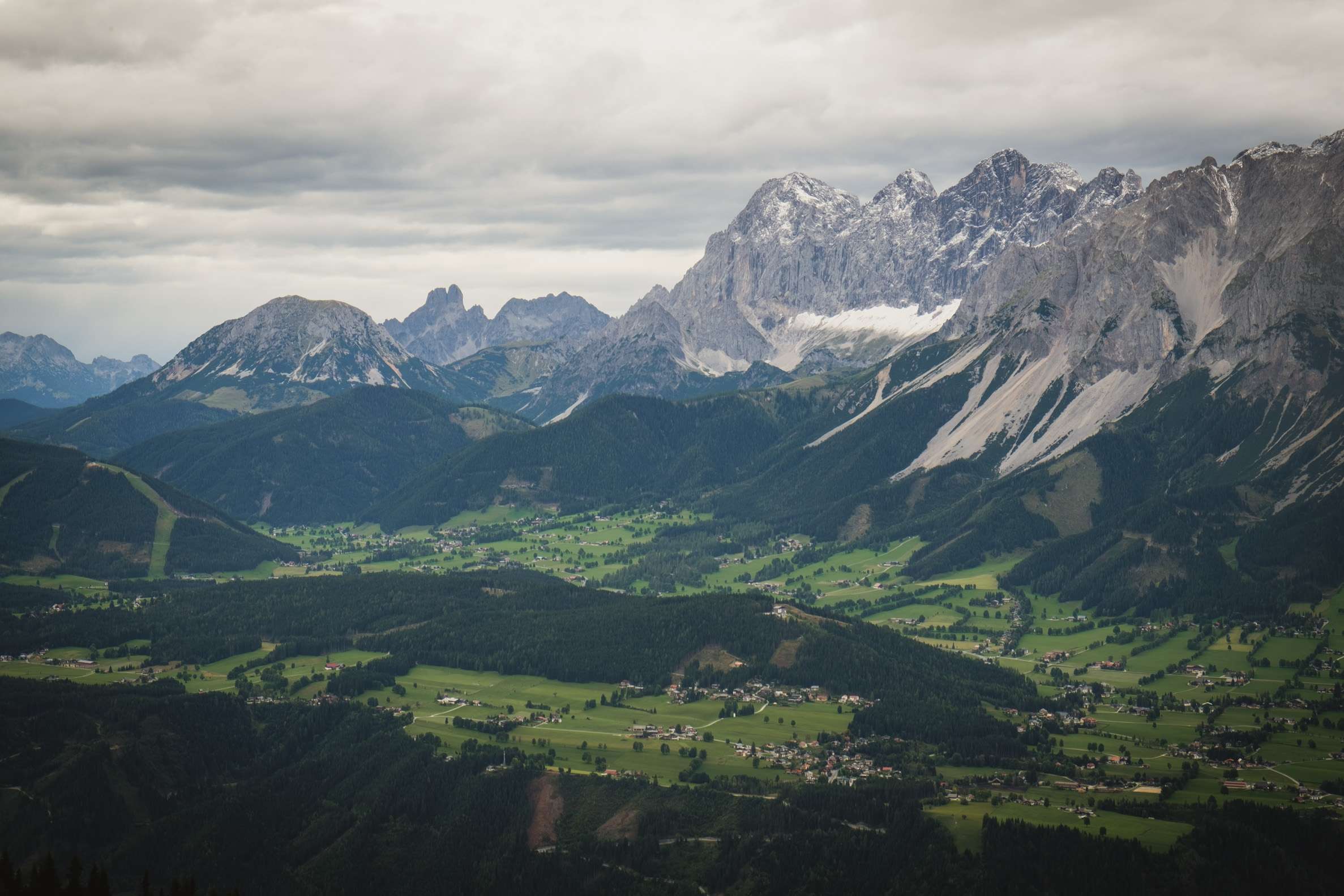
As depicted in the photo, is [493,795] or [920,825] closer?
[920,825]

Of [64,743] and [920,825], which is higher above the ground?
[64,743]

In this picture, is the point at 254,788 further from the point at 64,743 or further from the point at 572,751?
the point at 572,751

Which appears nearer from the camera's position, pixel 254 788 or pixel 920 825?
pixel 920 825

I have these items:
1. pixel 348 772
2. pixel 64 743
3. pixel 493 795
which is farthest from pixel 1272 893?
pixel 64 743

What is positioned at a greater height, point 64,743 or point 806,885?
point 64,743

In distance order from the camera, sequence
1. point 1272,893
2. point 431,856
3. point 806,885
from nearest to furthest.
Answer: point 1272,893, point 806,885, point 431,856

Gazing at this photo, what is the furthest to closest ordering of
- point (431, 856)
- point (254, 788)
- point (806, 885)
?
point (254, 788)
point (431, 856)
point (806, 885)

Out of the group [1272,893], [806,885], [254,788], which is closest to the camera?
[1272,893]

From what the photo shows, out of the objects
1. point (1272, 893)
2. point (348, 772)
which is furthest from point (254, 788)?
point (1272, 893)

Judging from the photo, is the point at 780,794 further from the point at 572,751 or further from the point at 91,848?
the point at 91,848
